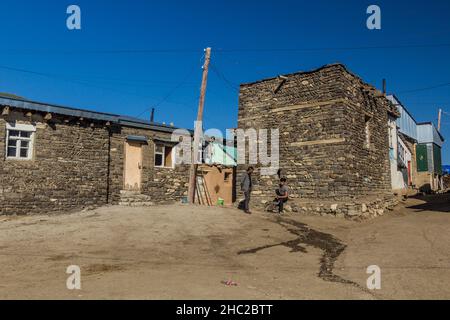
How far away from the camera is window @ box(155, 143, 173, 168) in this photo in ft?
64.7

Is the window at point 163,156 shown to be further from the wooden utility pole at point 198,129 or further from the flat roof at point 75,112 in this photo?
the wooden utility pole at point 198,129

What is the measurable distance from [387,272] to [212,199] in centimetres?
1668

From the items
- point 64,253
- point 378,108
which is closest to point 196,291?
point 64,253

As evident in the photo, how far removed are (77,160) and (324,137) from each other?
11.1 metres

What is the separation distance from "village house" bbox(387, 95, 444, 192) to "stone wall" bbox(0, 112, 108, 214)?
55.7ft

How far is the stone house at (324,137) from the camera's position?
14.4 meters

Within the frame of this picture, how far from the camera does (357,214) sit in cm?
1336

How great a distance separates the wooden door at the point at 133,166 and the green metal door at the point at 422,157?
75.7 feet

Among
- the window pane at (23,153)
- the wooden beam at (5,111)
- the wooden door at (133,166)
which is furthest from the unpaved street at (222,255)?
the wooden door at (133,166)

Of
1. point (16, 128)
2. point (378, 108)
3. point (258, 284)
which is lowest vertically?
point (258, 284)

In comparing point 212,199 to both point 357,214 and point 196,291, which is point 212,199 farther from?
point 196,291

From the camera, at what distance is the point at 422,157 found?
29.8m

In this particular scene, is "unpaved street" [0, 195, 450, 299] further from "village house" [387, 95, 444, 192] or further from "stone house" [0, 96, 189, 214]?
"village house" [387, 95, 444, 192]
